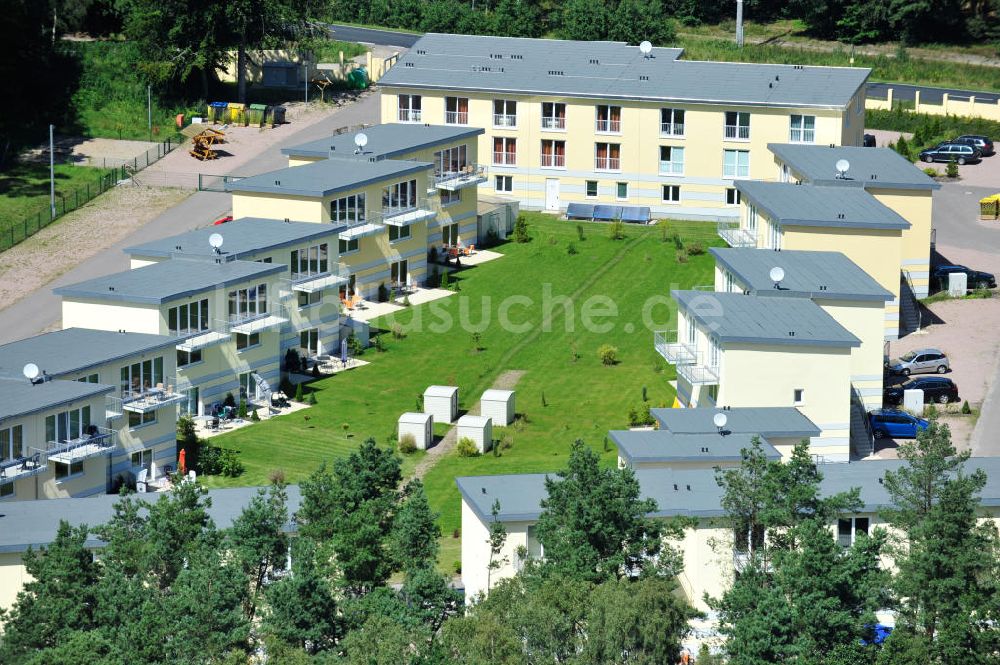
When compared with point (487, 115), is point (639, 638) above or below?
below

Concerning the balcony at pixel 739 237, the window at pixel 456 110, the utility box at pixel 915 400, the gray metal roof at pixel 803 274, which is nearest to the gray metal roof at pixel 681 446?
the gray metal roof at pixel 803 274

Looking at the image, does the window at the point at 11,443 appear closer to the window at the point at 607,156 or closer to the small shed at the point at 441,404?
the small shed at the point at 441,404

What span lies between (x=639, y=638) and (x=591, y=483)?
272 inches

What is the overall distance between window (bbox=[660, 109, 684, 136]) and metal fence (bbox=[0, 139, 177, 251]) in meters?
28.6

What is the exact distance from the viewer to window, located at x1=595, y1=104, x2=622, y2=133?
11431cm

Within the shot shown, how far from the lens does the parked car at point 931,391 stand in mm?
84438

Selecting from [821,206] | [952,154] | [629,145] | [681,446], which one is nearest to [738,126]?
[629,145]

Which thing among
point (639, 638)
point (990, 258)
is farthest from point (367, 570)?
point (990, 258)

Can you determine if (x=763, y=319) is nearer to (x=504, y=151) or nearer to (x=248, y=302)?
(x=248, y=302)

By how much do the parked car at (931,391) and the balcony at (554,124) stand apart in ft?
118

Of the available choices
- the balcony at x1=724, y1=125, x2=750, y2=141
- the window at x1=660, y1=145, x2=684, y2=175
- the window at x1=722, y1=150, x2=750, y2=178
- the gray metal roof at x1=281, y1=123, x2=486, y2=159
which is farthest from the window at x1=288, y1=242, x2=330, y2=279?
the balcony at x1=724, y1=125, x2=750, y2=141

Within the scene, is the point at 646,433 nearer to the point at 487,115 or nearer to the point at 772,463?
the point at 772,463

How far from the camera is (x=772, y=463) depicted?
60.6m

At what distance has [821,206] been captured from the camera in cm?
9300
